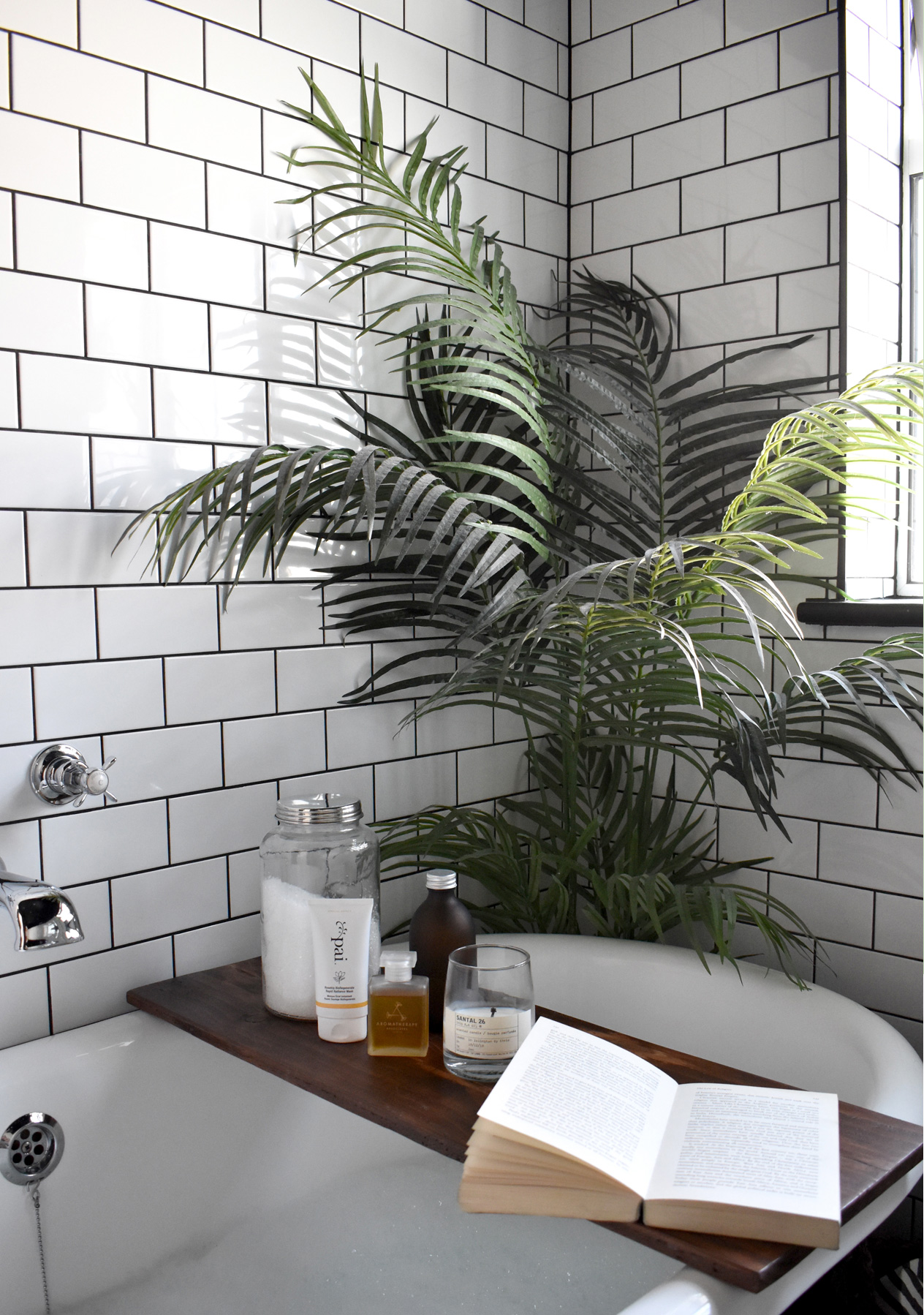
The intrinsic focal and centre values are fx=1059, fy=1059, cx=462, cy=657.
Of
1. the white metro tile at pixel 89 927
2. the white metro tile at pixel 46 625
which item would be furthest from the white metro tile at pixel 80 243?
the white metro tile at pixel 89 927

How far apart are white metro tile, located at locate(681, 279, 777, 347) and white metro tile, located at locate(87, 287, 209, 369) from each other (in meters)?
0.94

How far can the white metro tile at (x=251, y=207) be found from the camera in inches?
63.0

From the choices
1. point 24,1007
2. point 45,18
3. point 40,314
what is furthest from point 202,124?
point 24,1007

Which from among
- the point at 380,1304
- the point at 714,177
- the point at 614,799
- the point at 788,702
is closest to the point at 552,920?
the point at 614,799

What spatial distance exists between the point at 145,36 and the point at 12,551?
764mm

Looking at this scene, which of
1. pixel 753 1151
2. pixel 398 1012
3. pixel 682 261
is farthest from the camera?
pixel 682 261

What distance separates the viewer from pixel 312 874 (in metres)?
1.42

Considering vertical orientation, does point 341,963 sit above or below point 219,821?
below

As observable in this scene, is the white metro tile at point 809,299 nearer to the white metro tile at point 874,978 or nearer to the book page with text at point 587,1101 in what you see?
the white metro tile at point 874,978

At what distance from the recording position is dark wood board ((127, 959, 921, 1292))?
0.91 meters

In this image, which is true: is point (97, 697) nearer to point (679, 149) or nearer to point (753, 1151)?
point (753, 1151)

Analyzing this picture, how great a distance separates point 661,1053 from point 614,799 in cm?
72

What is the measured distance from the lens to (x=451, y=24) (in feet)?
6.46

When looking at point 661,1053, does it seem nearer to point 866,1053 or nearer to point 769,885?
point 866,1053
